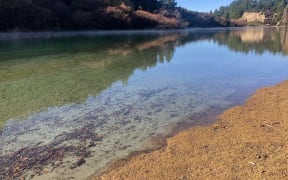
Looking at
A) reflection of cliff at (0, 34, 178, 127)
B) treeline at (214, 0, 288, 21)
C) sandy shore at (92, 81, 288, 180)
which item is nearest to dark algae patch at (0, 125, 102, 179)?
sandy shore at (92, 81, 288, 180)

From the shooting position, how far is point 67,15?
194 ft

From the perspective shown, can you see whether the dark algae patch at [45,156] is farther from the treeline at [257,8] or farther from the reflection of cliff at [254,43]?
the treeline at [257,8]

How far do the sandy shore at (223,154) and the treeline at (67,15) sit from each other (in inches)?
1871

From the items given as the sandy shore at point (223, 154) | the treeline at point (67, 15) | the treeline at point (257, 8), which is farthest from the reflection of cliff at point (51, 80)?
the treeline at point (257, 8)

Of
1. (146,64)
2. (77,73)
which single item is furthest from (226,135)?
(146,64)

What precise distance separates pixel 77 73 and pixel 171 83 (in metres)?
4.59

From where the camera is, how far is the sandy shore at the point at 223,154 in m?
4.22

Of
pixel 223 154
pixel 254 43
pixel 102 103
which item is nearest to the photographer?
pixel 223 154

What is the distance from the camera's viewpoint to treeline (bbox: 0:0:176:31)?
159 feet

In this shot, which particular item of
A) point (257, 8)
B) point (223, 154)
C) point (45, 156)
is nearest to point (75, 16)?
point (45, 156)

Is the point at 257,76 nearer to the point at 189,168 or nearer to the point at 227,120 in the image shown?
the point at 227,120

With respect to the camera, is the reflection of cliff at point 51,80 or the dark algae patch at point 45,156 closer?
the dark algae patch at point 45,156

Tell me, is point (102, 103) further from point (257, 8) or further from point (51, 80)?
point (257, 8)

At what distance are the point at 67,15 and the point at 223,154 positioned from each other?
5862 cm
